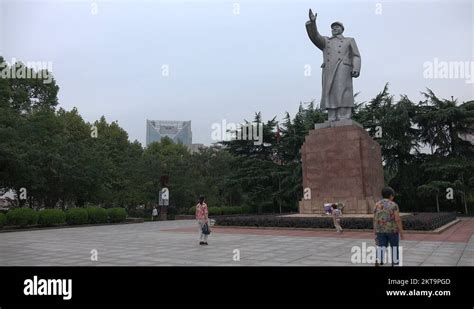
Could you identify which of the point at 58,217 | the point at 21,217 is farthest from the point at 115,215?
the point at 21,217

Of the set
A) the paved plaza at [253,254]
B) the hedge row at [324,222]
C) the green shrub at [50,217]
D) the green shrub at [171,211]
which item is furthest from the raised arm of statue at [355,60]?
the green shrub at [171,211]

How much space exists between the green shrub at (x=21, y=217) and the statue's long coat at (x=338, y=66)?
1775cm

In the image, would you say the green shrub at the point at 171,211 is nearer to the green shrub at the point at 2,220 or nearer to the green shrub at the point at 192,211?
the green shrub at the point at 192,211

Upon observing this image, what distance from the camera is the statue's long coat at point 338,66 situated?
71.0 feet

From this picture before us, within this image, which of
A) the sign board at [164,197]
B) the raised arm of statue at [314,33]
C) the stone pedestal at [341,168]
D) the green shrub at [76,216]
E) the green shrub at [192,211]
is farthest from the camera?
the green shrub at [192,211]

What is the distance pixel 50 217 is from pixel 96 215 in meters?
3.88

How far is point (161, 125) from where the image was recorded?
112 metres

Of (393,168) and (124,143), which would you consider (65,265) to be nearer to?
(393,168)

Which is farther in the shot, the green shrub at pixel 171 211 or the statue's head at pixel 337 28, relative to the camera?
the green shrub at pixel 171 211

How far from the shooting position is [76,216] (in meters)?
25.8

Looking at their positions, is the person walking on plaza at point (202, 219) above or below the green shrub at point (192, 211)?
above

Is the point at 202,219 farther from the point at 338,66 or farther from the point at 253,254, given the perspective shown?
the point at 338,66
